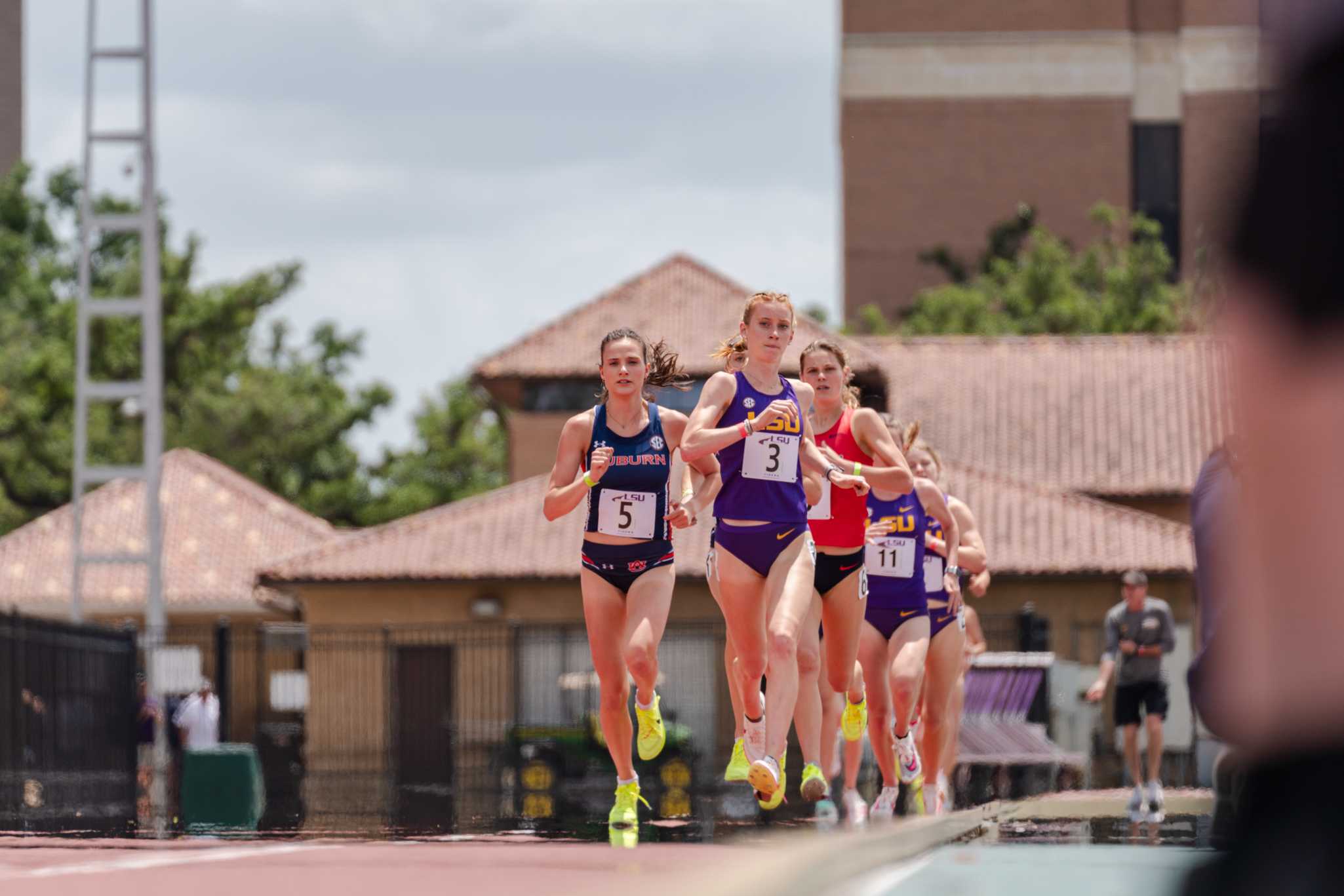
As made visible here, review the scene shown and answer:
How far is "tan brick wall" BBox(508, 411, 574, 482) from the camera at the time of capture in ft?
167

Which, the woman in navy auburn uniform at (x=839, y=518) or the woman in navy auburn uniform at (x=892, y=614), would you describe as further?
the woman in navy auburn uniform at (x=892, y=614)

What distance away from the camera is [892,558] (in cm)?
1238

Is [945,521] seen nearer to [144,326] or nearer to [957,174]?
[144,326]

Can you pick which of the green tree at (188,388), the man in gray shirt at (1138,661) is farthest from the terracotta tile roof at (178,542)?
the man in gray shirt at (1138,661)

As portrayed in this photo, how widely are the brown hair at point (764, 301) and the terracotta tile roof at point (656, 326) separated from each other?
35.4 m

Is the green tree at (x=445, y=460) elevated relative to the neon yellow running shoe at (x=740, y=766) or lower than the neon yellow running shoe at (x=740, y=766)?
elevated

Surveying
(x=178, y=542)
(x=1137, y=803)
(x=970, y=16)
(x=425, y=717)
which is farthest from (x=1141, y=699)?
(x=970, y=16)

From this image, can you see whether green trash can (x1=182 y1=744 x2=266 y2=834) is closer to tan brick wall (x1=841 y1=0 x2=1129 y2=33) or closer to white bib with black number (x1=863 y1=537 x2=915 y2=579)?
white bib with black number (x1=863 y1=537 x2=915 y2=579)

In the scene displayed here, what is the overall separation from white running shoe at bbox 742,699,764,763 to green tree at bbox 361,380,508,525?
6639cm

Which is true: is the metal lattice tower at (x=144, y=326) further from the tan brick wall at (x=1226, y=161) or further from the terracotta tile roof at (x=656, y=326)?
the tan brick wall at (x=1226, y=161)

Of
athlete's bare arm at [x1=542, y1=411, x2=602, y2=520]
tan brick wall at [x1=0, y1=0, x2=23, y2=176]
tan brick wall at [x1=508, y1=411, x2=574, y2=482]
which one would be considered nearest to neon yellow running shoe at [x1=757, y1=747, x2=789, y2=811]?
athlete's bare arm at [x1=542, y1=411, x2=602, y2=520]

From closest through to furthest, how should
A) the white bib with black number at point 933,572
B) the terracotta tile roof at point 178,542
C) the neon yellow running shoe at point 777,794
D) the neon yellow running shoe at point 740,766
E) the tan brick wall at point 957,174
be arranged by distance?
1. the neon yellow running shoe at point 777,794
2. the neon yellow running shoe at point 740,766
3. the white bib with black number at point 933,572
4. the terracotta tile roof at point 178,542
5. the tan brick wall at point 957,174

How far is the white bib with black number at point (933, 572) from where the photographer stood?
42.6ft

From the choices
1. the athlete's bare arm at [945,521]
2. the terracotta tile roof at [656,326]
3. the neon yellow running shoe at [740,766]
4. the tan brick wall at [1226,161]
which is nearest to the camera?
the tan brick wall at [1226,161]
